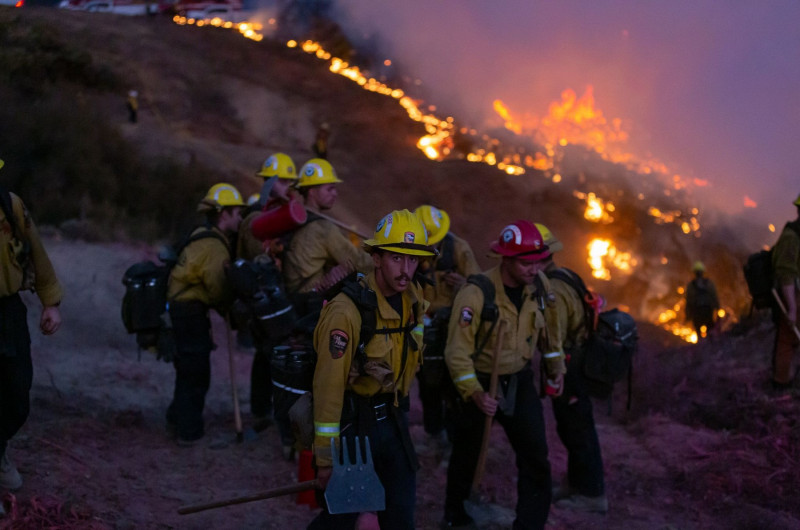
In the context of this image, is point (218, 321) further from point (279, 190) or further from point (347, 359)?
point (347, 359)

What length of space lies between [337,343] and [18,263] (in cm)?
208

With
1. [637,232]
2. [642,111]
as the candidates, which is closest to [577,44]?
[642,111]

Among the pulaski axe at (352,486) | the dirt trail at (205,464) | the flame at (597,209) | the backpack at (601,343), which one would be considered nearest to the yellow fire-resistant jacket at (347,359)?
the pulaski axe at (352,486)

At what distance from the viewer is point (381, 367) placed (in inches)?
131

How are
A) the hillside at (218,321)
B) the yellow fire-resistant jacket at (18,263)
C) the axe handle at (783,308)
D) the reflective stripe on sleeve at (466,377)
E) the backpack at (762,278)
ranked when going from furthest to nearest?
the backpack at (762,278) < the axe handle at (783,308) < the hillside at (218,321) < the reflective stripe on sleeve at (466,377) < the yellow fire-resistant jacket at (18,263)

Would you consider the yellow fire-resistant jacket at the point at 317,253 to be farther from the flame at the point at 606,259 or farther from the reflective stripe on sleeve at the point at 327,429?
the flame at the point at 606,259

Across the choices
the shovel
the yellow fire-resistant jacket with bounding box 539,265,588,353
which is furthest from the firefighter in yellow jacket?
the yellow fire-resistant jacket with bounding box 539,265,588,353

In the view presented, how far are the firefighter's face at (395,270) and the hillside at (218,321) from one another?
228 cm

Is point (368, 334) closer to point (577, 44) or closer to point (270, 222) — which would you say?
point (270, 222)

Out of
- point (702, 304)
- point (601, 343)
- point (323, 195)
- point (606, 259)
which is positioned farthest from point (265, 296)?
point (606, 259)

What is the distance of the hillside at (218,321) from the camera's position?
5441 mm

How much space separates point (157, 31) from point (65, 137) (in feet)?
82.5

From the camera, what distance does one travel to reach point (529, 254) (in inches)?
171

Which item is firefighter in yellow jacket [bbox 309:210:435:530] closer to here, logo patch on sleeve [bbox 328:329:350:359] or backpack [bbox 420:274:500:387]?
logo patch on sleeve [bbox 328:329:350:359]
